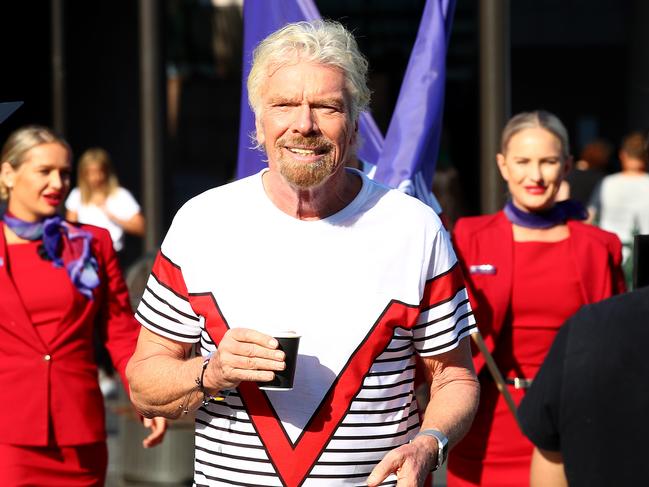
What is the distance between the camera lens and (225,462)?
3.28m

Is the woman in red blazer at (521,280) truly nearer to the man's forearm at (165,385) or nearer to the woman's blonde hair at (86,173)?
the man's forearm at (165,385)

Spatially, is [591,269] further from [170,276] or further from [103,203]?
[103,203]

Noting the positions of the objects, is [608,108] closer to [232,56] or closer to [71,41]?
[232,56]

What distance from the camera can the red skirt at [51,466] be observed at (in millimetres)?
5074

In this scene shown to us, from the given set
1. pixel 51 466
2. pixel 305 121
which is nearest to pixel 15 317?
pixel 51 466

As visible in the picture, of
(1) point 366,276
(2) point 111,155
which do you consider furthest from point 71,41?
(1) point 366,276

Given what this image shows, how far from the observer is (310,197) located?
334 centimetres

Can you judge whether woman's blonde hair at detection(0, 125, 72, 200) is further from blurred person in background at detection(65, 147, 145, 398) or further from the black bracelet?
blurred person in background at detection(65, 147, 145, 398)

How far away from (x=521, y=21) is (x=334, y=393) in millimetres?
12854

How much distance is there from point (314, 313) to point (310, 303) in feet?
0.08

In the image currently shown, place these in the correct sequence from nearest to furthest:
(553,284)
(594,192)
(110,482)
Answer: (553,284) → (110,482) → (594,192)

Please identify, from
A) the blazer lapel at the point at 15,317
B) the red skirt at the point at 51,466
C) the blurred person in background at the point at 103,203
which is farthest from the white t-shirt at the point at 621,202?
the blazer lapel at the point at 15,317

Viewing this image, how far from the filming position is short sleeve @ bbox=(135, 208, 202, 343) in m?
3.39

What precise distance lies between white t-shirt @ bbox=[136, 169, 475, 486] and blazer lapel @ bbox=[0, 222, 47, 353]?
185 centimetres
